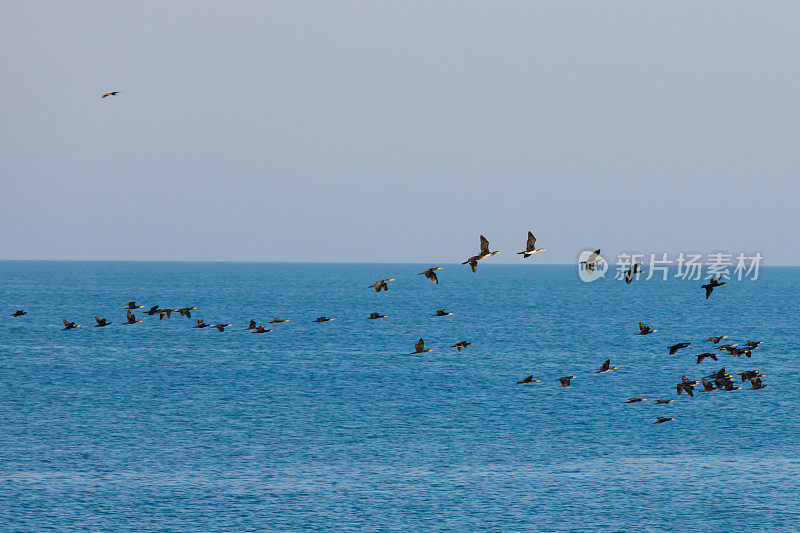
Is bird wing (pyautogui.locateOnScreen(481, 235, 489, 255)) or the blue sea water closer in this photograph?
bird wing (pyautogui.locateOnScreen(481, 235, 489, 255))

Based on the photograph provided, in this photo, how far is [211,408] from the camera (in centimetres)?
10256

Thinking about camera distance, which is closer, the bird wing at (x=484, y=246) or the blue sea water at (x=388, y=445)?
the bird wing at (x=484, y=246)

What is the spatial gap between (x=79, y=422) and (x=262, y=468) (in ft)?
92.4

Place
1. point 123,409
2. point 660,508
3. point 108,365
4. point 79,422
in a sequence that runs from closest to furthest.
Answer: point 660,508 → point 79,422 → point 123,409 → point 108,365

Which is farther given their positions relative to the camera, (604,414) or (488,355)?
(488,355)

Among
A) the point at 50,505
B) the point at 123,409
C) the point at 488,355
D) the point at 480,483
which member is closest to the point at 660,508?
the point at 480,483

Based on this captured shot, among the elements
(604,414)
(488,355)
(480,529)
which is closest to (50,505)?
(480,529)

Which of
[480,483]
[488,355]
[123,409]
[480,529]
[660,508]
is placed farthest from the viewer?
[488,355]

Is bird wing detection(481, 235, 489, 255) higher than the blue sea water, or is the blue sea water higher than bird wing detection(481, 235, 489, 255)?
bird wing detection(481, 235, 489, 255)

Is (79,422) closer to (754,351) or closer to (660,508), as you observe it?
(660,508)

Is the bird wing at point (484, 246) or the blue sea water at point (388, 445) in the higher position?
the bird wing at point (484, 246)

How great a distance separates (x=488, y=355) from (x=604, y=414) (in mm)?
48443

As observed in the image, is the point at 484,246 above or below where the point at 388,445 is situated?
above

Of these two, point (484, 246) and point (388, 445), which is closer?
point (484, 246)
